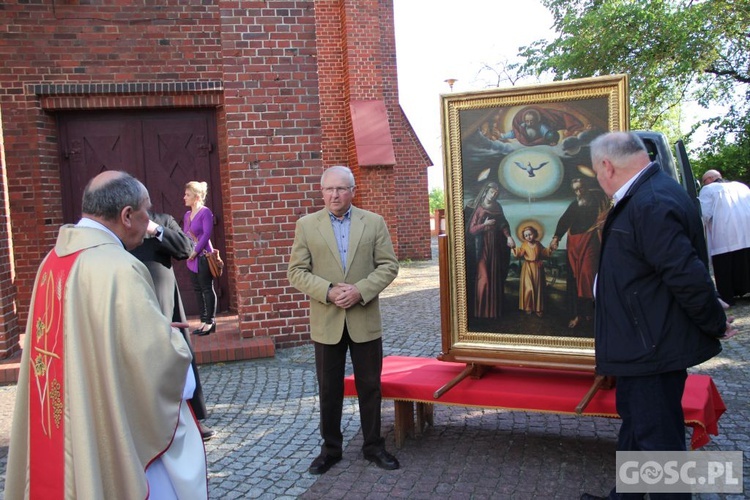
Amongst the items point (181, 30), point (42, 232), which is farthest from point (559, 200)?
point (42, 232)

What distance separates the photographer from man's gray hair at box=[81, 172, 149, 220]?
2822mm

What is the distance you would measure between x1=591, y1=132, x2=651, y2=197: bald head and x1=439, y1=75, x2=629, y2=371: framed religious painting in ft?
2.57

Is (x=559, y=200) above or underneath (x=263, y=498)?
above

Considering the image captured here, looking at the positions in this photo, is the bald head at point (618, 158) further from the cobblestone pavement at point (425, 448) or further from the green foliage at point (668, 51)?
the green foliage at point (668, 51)

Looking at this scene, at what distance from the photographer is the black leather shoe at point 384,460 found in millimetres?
4465

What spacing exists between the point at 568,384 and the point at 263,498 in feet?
6.62

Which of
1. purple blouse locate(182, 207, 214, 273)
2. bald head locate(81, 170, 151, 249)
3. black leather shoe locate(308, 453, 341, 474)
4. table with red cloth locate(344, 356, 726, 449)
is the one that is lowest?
black leather shoe locate(308, 453, 341, 474)

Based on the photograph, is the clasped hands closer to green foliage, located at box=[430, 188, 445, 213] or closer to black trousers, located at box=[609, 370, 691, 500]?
black trousers, located at box=[609, 370, 691, 500]

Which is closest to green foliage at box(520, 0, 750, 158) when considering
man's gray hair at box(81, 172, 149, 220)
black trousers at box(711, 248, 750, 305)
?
black trousers at box(711, 248, 750, 305)

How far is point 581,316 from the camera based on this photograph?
431 centimetres

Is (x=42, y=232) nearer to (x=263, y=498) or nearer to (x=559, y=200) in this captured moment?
(x=263, y=498)

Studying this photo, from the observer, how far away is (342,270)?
175 inches

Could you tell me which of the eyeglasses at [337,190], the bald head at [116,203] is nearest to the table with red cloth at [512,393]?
the eyeglasses at [337,190]

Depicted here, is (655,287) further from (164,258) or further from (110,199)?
(164,258)
